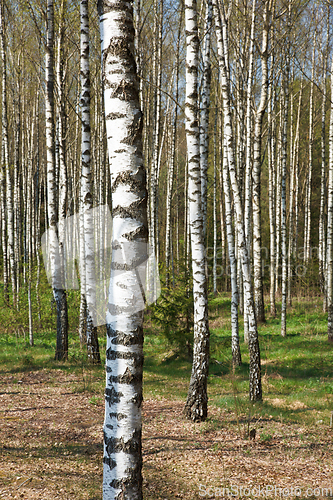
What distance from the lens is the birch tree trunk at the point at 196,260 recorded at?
200 inches

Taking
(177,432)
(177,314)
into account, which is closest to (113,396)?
(177,432)

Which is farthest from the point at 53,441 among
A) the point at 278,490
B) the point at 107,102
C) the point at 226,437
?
the point at 107,102

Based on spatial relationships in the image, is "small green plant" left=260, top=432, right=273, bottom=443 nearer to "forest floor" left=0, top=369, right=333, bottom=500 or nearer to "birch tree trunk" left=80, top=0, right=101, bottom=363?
"forest floor" left=0, top=369, right=333, bottom=500

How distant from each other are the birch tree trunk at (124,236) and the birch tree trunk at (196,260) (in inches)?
103

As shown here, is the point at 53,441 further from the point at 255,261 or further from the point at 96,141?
the point at 96,141

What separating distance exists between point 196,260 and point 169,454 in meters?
2.39

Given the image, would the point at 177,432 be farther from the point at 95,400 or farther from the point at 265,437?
the point at 95,400

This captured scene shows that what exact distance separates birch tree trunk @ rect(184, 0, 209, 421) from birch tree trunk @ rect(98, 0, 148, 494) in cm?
261

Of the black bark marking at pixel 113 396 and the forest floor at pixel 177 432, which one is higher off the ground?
the black bark marking at pixel 113 396

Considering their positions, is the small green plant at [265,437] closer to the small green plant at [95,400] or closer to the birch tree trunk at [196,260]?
the birch tree trunk at [196,260]

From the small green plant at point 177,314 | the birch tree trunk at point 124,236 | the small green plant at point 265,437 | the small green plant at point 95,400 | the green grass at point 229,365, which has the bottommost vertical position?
the green grass at point 229,365

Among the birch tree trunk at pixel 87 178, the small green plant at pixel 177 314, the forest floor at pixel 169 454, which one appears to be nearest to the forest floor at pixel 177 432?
the forest floor at pixel 169 454

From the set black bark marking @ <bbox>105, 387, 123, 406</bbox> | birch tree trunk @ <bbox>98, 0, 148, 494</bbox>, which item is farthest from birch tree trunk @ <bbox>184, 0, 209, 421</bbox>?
black bark marking @ <bbox>105, 387, 123, 406</bbox>

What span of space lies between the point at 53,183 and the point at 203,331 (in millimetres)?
5262
